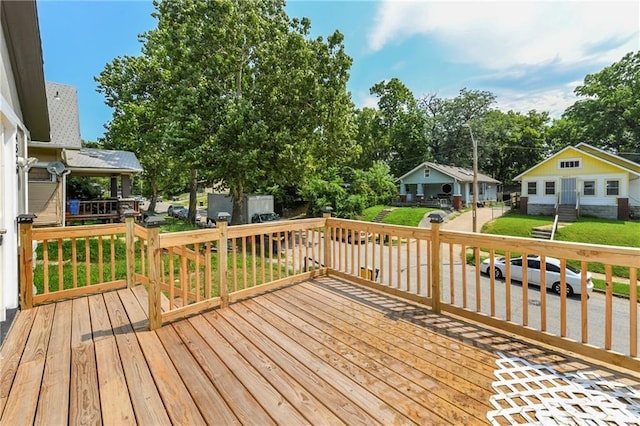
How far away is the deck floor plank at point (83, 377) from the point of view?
1796 mm

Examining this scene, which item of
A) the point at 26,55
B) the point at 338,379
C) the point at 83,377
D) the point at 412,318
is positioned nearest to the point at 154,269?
the point at 83,377

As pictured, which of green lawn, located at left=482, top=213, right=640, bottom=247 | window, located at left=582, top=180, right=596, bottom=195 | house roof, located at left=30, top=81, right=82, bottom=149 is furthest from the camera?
window, located at left=582, top=180, right=596, bottom=195

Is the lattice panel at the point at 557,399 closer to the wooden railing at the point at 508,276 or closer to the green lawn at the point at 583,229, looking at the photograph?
the wooden railing at the point at 508,276

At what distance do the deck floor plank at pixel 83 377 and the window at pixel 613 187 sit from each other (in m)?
24.7

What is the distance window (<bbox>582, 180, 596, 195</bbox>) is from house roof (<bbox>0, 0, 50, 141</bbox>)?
81.9 feet

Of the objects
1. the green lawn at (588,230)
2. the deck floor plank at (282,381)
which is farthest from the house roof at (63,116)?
the green lawn at (588,230)

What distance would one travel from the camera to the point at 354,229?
427cm

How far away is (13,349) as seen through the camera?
254cm

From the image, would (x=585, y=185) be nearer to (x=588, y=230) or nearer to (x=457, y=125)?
(x=588, y=230)

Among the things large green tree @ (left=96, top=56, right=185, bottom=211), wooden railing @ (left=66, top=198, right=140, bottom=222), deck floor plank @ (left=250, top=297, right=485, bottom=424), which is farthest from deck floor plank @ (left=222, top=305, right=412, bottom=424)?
large green tree @ (left=96, top=56, right=185, bottom=211)

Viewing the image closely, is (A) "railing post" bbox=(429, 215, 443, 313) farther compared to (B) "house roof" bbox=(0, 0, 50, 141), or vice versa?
(B) "house roof" bbox=(0, 0, 50, 141)

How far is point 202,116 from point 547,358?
1248cm

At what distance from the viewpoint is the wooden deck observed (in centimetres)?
183

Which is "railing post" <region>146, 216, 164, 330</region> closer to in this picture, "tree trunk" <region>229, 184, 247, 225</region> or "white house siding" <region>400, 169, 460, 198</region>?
"tree trunk" <region>229, 184, 247, 225</region>
